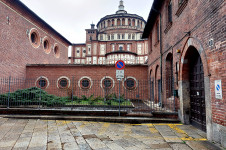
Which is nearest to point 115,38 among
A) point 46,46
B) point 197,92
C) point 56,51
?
point 56,51

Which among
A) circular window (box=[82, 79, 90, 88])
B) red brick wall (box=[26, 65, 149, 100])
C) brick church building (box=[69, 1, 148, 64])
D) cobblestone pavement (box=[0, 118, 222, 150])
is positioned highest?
brick church building (box=[69, 1, 148, 64])

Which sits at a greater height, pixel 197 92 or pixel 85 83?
pixel 85 83

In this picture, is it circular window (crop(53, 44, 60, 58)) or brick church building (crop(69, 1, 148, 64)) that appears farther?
brick church building (crop(69, 1, 148, 64))

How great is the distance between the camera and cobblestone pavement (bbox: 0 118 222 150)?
370 cm

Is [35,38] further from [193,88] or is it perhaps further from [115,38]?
[115,38]

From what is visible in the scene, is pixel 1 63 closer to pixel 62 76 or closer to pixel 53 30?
pixel 62 76

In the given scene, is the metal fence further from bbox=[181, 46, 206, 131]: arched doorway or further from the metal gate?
the metal gate

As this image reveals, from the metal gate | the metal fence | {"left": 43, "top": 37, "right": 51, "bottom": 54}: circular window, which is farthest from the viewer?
{"left": 43, "top": 37, "right": 51, "bottom": 54}: circular window

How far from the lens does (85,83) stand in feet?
46.4

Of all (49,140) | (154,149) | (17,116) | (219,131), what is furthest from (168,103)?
(17,116)

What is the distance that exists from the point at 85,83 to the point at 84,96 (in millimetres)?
2776

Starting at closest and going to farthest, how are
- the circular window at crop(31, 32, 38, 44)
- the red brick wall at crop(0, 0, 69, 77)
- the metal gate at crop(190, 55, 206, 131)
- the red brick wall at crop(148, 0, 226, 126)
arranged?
the red brick wall at crop(148, 0, 226, 126) → the metal gate at crop(190, 55, 206, 131) → the red brick wall at crop(0, 0, 69, 77) → the circular window at crop(31, 32, 38, 44)

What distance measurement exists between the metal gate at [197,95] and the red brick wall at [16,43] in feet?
45.0

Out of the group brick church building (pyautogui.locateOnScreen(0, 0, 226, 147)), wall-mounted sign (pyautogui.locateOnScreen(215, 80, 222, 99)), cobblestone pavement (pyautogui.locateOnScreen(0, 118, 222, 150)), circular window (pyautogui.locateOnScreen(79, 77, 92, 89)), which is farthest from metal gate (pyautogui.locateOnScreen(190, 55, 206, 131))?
circular window (pyautogui.locateOnScreen(79, 77, 92, 89))
